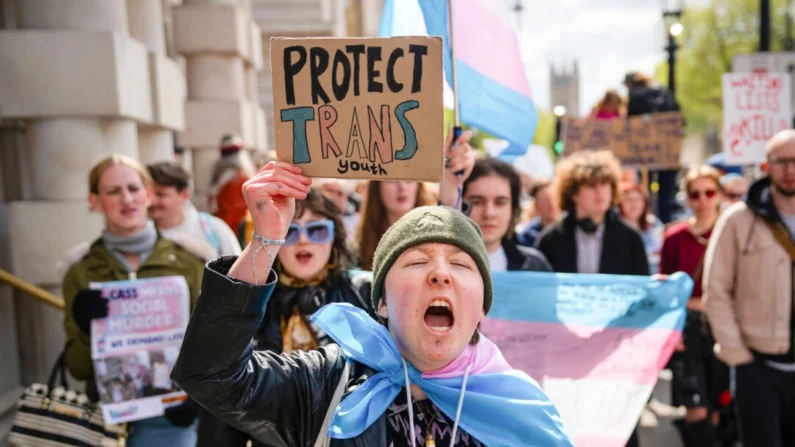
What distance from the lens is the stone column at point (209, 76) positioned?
327 inches

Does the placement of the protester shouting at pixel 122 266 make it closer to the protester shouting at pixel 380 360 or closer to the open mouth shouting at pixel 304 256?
the open mouth shouting at pixel 304 256

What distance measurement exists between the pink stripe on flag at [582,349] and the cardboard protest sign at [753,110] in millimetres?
3908

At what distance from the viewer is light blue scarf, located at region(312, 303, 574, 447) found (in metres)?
1.67

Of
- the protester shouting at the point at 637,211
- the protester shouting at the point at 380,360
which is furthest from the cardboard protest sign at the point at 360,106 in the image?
the protester shouting at the point at 637,211

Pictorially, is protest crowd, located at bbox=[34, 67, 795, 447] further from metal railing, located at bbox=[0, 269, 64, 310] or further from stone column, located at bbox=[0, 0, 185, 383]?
metal railing, located at bbox=[0, 269, 64, 310]

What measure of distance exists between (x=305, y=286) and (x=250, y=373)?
1.17m

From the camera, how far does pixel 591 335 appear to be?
2.91m

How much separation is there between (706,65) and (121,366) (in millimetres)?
37848

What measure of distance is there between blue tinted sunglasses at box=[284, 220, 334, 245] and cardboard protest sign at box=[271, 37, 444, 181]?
989mm

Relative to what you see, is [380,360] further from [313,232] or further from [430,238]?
[313,232]

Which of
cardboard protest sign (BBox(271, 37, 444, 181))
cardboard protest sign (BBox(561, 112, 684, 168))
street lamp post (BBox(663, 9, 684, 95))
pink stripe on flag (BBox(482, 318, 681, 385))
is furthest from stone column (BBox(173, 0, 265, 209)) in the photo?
street lamp post (BBox(663, 9, 684, 95))

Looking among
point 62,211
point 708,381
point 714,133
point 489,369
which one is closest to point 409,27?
point 489,369

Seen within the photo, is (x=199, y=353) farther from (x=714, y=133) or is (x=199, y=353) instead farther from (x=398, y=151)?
(x=714, y=133)

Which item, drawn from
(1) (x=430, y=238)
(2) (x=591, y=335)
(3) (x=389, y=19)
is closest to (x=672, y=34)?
(3) (x=389, y=19)
